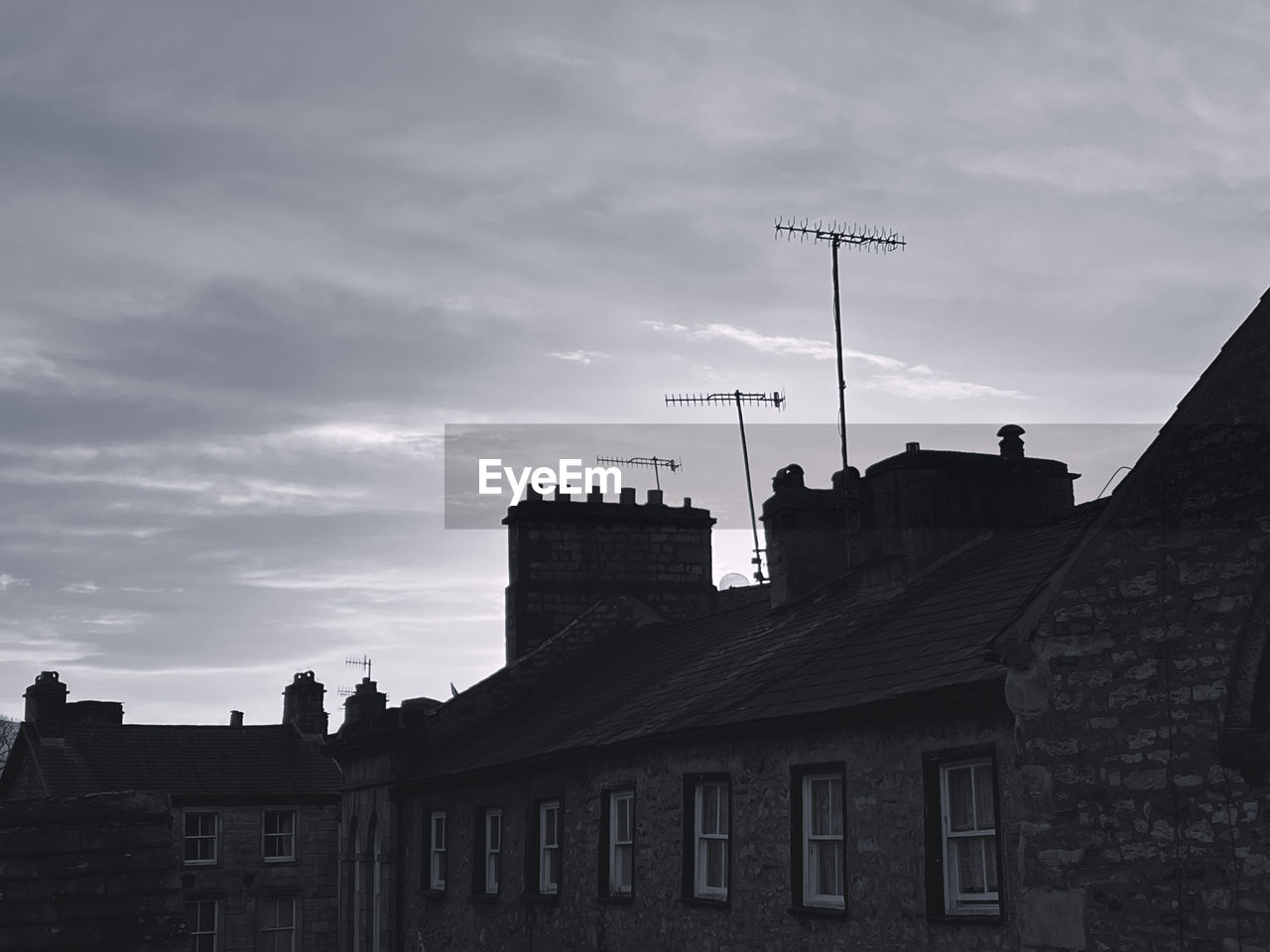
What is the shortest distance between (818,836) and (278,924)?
35.5 m

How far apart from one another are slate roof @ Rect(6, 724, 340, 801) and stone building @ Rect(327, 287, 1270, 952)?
1833cm

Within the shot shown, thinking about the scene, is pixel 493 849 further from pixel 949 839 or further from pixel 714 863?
pixel 949 839

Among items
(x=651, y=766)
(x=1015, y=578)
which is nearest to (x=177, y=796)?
(x=651, y=766)

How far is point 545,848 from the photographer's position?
2186 centimetres

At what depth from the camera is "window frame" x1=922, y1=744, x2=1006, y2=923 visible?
12.7 meters

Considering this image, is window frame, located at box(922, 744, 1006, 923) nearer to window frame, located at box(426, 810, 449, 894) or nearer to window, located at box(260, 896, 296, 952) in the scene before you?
window frame, located at box(426, 810, 449, 894)

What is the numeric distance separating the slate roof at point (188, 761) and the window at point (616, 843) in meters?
29.0

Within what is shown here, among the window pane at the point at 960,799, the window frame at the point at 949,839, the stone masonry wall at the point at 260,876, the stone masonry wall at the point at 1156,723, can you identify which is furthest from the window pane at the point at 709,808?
the stone masonry wall at the point at 260,876

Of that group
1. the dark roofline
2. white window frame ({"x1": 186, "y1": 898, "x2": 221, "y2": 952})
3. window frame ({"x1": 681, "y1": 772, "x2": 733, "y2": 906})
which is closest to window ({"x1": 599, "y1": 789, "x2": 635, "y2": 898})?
the dark roofline

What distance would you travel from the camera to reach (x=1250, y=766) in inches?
401

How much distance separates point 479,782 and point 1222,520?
15.7 meters

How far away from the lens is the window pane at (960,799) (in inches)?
523

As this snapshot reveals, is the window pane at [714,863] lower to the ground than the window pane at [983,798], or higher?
lower

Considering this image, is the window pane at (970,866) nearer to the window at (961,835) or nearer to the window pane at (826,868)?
the window at (961,835)
